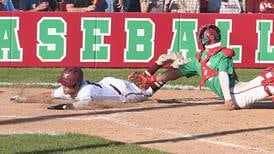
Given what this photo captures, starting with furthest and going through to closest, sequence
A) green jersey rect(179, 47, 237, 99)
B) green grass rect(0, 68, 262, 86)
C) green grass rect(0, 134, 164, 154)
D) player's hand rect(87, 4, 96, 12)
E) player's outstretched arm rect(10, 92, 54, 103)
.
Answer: player's hand rect(87, 4, 96, 12) → green grass rect(0, 68, 262, 86) → player's outstretched arm rect(10, 92, 54, 103) → green jersey rect(179, 47, 237, 99) → green grass rect(0, 134, 164, 154)

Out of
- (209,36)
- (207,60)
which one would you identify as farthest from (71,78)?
(209,36)

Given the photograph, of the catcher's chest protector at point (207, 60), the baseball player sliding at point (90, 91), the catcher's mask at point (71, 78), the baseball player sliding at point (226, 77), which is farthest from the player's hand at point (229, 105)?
the catcher's mask at point (71, 78)

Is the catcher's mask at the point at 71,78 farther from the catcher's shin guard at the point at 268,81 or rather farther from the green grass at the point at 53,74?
the green grass at the point at 53,74

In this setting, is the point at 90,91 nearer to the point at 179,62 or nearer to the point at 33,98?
the point at 33,98

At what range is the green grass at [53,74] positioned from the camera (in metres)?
16.6

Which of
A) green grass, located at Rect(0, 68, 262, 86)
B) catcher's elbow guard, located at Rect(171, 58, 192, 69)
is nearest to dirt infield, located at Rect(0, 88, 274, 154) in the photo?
catcher's elbow guard, located at Rect(171, 58, 192, 69)

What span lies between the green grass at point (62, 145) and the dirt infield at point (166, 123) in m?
0.36

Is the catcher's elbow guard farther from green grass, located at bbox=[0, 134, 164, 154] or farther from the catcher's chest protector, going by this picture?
green grass, located at bbox=[0, 134, 164, 154]

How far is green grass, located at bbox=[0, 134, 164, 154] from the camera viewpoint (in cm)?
854

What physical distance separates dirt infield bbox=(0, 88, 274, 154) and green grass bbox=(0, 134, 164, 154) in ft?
1.19

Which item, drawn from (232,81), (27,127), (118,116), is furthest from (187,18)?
(27,127)

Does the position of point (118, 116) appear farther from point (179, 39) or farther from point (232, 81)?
point (179, 39)

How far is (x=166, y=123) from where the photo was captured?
1080 centimetres

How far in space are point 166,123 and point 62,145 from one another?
7.48 feet
